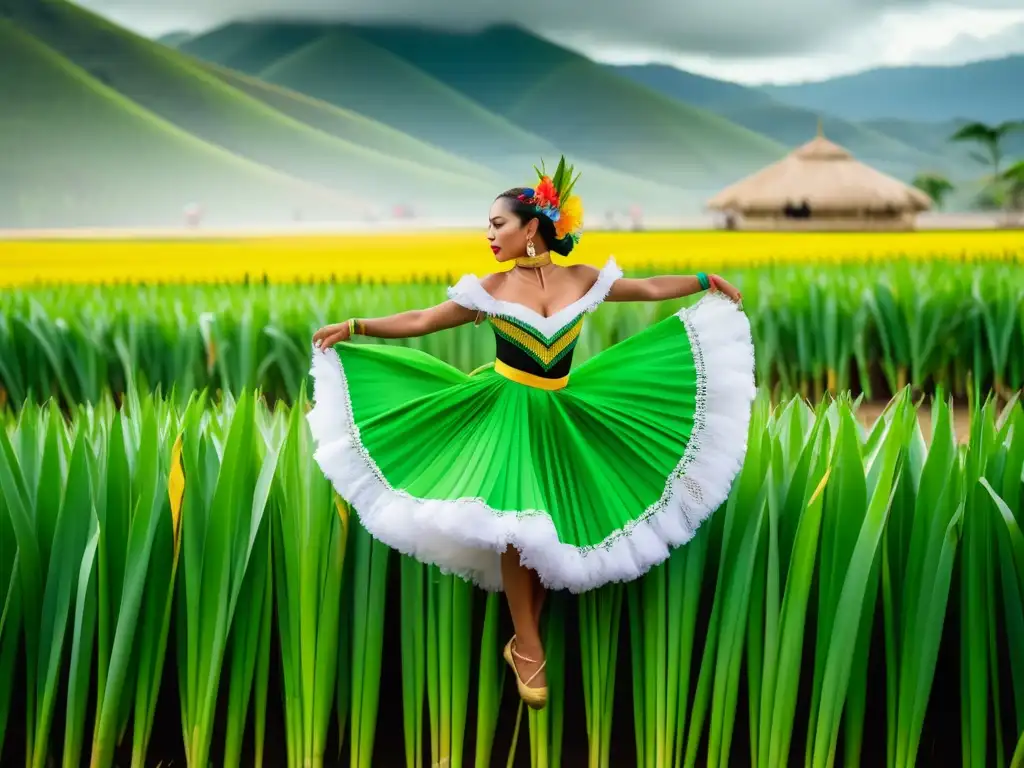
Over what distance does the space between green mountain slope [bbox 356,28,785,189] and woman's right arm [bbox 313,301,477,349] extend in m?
62.0

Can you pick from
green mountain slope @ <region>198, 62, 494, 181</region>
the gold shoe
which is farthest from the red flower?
green mountain slope @ <region>198, 62, 494, 181</region>

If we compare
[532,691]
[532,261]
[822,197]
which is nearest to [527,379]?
[532,261]

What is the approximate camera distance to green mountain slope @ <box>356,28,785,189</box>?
229 ft

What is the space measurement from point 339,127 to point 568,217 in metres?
47.5

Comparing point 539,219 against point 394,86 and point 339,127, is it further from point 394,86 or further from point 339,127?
point 394,86

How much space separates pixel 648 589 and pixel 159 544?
68 centimetres

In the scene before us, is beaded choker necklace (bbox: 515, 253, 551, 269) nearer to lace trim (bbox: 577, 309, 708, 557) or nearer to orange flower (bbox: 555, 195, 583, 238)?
orange flower (bbox: 555, 195, 583, 238)

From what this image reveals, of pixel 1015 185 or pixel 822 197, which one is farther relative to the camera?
pixel 822 197

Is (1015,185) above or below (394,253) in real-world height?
above

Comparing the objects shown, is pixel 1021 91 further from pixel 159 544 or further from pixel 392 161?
pixel 392 161

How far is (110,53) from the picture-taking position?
35906mm

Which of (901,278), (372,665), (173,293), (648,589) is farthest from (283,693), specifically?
(901,278)

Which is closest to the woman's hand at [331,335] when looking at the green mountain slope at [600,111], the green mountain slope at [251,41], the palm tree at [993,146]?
the palm tree at [993,146]

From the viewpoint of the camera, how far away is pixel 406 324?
67.8 inches
